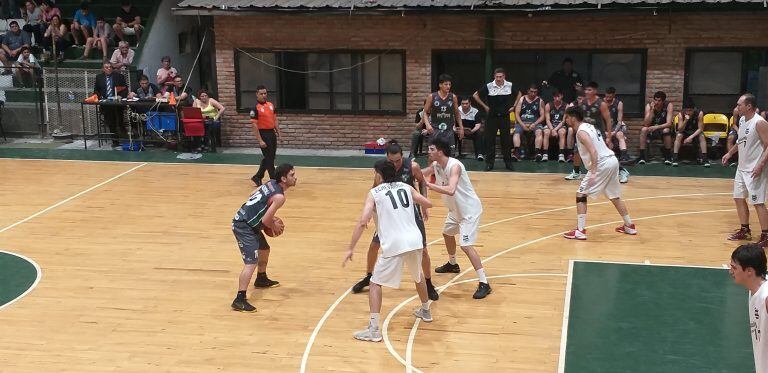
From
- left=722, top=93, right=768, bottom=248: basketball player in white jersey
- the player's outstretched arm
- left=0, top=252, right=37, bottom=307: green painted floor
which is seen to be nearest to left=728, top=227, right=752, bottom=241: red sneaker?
left=722, top=93, right=768, bottom=248: basketball player in white jersey

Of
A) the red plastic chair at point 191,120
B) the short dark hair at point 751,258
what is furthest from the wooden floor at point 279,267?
the short dark hair at point 751,258

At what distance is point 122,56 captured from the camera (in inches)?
854

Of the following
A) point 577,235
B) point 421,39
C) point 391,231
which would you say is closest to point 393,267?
point 391,231

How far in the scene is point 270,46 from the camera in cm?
2008

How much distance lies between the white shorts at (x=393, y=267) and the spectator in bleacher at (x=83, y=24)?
17050 mm

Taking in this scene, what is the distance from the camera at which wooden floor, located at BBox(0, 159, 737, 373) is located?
338 inches

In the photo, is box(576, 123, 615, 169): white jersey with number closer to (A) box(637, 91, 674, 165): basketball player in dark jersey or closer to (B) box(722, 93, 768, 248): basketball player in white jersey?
(B) box(722, 93, 768, 248): basketball player in white jersey

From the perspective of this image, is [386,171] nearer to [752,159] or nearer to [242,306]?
[242,306]

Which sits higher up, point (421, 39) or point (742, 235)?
point (421, 39)

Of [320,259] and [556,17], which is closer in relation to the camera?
[320,259]

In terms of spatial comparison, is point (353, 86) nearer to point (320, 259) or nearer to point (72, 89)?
point (72, 89)

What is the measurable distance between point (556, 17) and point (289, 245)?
9135 mm

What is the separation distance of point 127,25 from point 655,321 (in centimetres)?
1767

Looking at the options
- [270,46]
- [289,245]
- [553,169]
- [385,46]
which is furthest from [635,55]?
[289,245]
